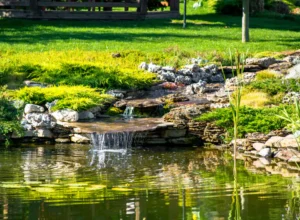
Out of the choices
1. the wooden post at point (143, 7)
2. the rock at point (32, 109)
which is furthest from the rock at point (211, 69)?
the wooden post at point (143, 7)

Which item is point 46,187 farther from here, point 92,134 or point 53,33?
point 53,33

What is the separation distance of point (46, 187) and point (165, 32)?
16671 millimetres

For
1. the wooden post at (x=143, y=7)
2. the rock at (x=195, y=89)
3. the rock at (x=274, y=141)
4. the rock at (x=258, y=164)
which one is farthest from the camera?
the wooden post at (x=143, y=7)

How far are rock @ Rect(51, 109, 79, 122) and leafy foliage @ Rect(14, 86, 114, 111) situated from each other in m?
0.12

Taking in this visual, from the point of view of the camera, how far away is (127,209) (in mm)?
10773

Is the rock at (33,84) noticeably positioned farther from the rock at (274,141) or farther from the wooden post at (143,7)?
the wooden post at (143,7)

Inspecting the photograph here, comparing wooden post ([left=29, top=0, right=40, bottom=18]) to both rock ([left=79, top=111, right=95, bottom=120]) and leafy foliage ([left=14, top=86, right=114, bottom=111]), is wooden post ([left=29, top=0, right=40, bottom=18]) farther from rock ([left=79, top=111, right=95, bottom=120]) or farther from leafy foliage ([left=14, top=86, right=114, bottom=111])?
rock ([left=79, top=111, right=95, bottom=120])

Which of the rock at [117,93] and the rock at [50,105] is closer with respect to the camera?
the rock at [50,105]

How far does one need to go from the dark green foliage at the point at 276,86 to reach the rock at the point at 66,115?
12.9 ft

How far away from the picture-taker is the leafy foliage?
57.0 ft

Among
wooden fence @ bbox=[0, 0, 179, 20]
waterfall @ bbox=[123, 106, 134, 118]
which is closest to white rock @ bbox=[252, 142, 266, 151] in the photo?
waterfall @ bbox=[123, 106, 134, 118]

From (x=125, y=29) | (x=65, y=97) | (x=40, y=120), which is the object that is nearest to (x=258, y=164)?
(x=40, y=120)

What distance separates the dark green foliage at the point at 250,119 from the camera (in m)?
16.0

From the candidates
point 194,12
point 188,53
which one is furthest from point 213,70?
point 194,12
